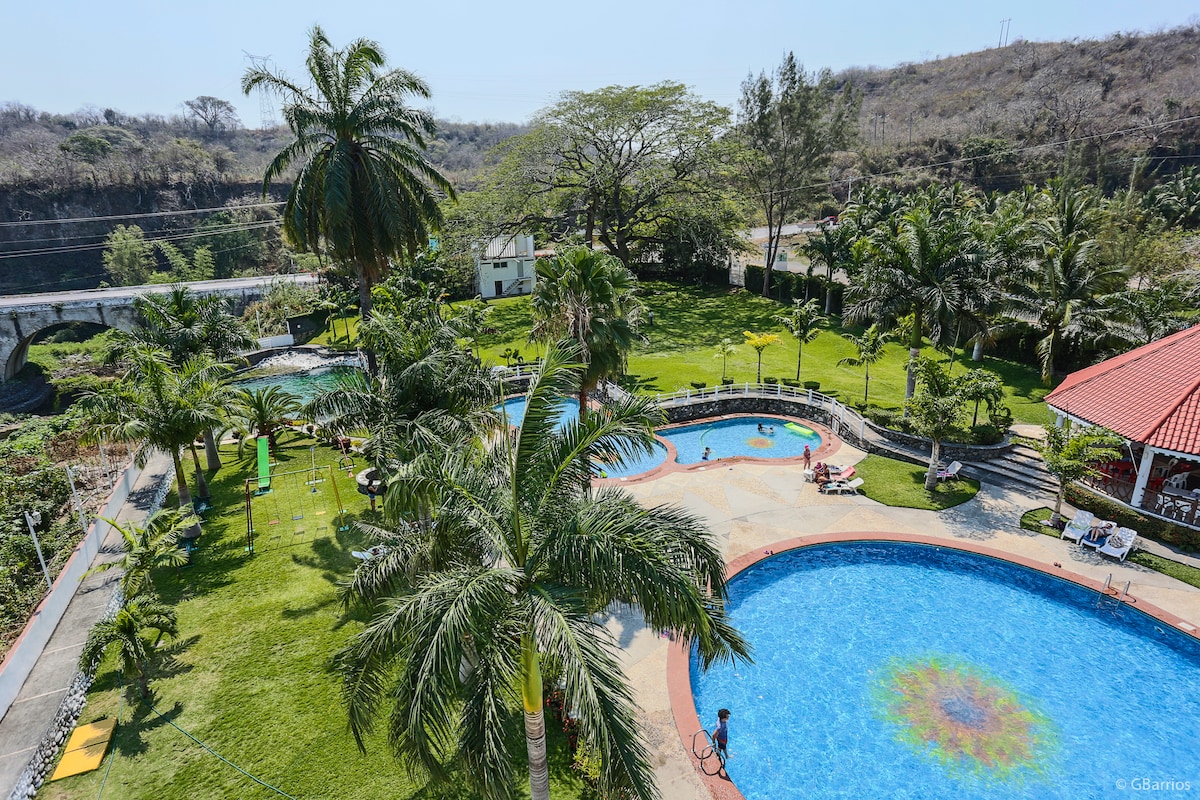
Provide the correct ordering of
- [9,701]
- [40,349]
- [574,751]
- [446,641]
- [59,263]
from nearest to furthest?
[446,641] → [574,751] → [9,701] → [40,349] → [59,263]

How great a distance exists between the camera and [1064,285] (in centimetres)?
2667

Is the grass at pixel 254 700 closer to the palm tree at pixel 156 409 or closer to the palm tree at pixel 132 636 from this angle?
the palm tree at pixel 132 636

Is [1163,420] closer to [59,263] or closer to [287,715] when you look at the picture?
[287,715]

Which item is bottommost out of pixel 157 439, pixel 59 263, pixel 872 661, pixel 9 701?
pixel 872 661

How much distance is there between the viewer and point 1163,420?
56.4ft

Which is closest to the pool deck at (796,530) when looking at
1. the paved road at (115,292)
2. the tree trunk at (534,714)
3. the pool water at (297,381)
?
the tree trunk at (534,714)

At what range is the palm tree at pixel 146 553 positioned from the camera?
13523 mm

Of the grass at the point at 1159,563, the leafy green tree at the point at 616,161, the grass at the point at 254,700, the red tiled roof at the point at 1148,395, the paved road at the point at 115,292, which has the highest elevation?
the leafy green tree at the point at 616,161

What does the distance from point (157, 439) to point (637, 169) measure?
35.5 metres

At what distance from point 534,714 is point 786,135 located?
41.7 metres

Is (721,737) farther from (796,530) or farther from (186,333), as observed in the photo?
(186,333)

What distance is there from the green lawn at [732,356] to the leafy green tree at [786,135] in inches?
219

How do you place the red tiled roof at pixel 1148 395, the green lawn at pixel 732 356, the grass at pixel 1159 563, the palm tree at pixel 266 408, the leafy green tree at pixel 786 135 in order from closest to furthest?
the grass at pixel 1159 563 < the red tiled roof at pixel 1148 395 < the palm tree at pixel 266 408 < the green lawn at pixel 732 356 < the leafy green tree at pixel 786 135

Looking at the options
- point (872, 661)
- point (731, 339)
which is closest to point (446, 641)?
point (872, 661)
